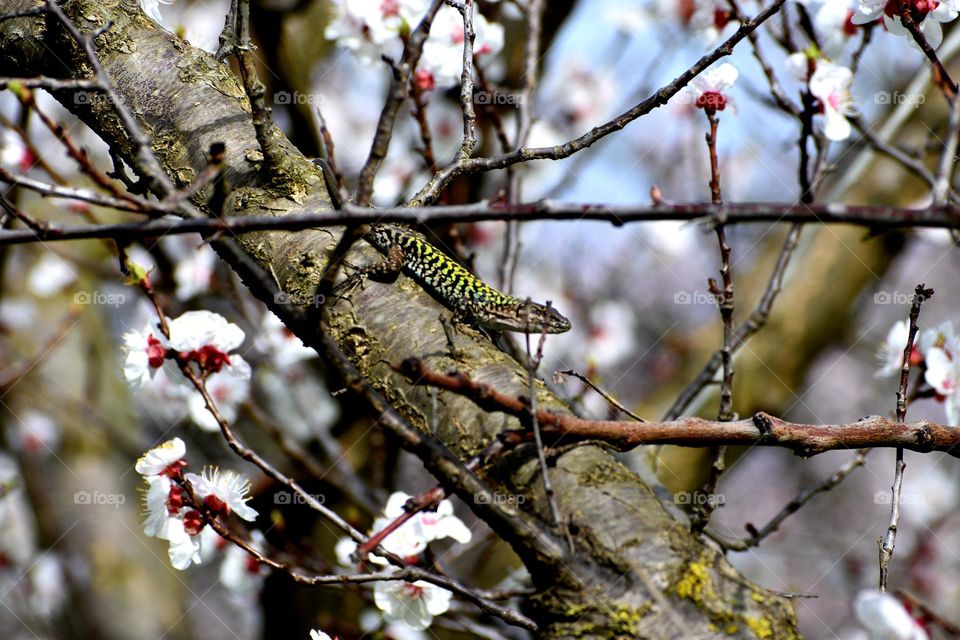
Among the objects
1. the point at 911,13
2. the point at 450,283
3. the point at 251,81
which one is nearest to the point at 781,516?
the point at 450,283

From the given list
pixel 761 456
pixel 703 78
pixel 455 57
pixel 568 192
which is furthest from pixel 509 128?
pixel 761 456

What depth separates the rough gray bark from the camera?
1883 mm

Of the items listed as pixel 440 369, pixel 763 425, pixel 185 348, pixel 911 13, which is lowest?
pixel 185 348

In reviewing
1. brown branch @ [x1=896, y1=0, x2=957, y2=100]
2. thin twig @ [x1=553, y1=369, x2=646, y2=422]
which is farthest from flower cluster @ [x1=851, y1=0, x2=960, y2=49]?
thin twig @ [x1=553, y1=369, x2=646, y2=422]

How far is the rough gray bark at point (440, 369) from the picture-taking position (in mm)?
1883

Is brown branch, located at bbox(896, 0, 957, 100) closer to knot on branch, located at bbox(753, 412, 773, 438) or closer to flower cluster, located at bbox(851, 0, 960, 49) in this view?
flower cluster, located at bbox(851, 0, 960, 49)

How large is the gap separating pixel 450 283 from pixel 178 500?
1.58 metres

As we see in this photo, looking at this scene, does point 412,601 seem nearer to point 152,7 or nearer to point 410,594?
point 410,594

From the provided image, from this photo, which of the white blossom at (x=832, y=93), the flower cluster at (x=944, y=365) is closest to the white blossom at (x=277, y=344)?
the white blossom at (x=832, y=93)

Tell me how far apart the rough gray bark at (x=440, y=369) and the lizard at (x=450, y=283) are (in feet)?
0.96

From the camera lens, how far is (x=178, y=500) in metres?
2.64

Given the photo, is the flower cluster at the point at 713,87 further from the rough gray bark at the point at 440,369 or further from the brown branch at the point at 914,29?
the rough gray bark at the point at 440,369

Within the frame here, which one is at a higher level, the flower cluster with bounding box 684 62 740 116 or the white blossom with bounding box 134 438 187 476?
the flower cluster with bounding box 684 62 740 116

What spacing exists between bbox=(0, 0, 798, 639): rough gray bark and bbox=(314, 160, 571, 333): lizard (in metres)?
0.29
